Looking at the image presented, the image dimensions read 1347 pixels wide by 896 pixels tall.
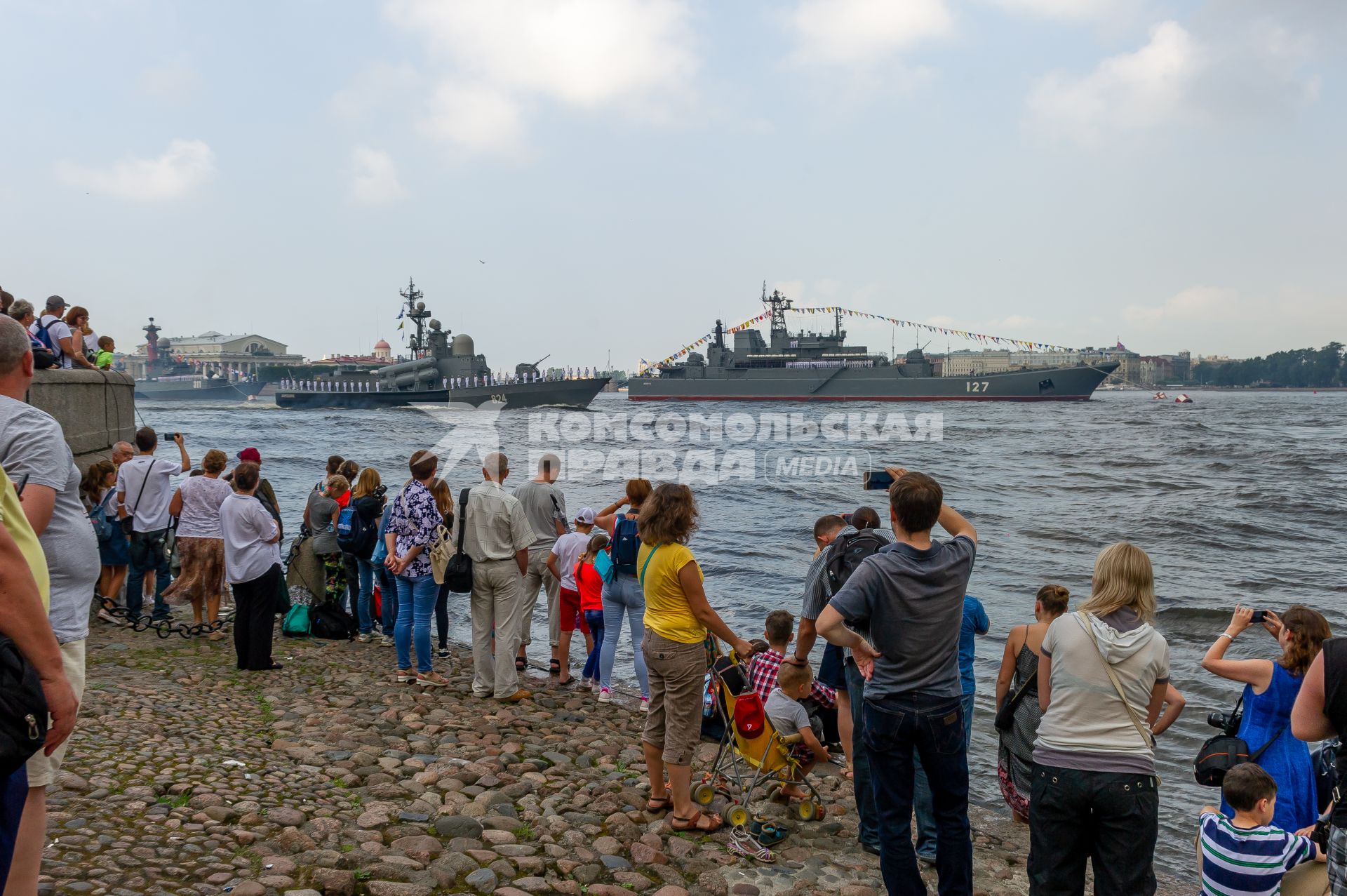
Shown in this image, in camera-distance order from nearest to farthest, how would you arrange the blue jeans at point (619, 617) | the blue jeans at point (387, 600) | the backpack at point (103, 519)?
1. the blue jeans at point (619, 617)
2. the backpack at point (103, 519)
3. the blue jeans at point (387, 600)

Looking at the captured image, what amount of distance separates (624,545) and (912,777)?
2939 millimetres

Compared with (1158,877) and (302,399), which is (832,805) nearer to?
(1158,877)

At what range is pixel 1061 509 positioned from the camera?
2203 cm

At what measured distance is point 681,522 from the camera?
4.34 metres

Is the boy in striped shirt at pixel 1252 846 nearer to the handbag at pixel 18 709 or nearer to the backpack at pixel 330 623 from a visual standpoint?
the handbag at pixel 18 709

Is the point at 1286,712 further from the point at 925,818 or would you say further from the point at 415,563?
the point at 415,563

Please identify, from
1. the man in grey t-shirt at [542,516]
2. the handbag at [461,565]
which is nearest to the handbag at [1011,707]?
the handbag at [461,565]

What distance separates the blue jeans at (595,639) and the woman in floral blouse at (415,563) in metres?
1.12

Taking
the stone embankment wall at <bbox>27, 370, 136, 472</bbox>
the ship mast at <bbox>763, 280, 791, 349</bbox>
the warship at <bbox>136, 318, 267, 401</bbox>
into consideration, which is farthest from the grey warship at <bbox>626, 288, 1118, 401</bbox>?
the stone embankment wall at <bbox>27, 370, 136, 472</bbox>

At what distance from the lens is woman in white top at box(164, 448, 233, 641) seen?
7.64 metres

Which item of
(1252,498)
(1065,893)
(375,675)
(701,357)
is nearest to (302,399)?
(701,357)

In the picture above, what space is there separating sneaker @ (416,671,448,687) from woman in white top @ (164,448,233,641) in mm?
2172

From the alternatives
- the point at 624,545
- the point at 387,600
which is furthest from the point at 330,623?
the point at 624,545

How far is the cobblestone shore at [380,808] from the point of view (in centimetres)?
361
